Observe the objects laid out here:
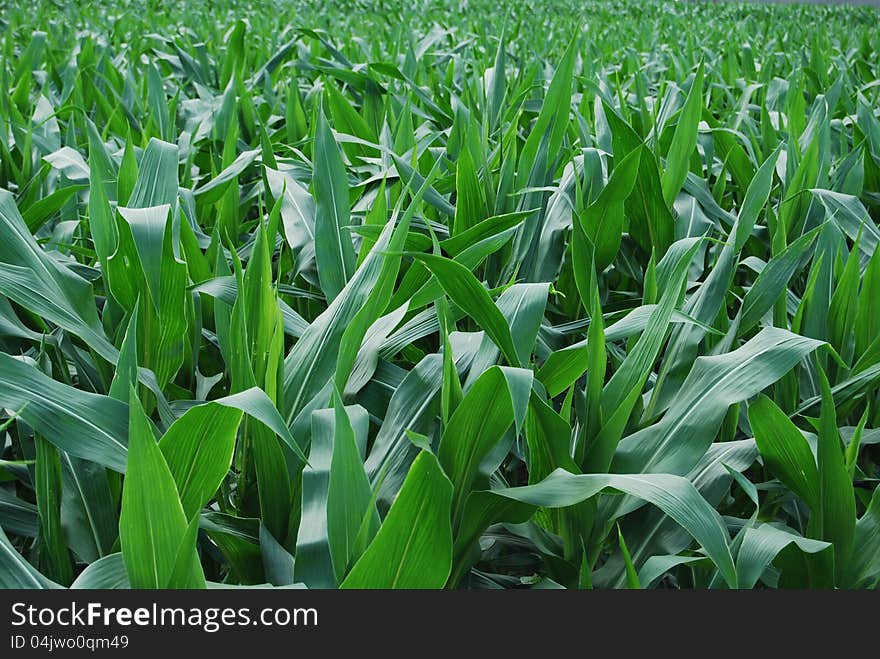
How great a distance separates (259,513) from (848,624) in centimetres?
37

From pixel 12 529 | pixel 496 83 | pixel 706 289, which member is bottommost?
pixel 12 529

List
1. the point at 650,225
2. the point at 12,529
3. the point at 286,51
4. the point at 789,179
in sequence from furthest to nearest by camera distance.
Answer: the point at 286,51 < the point at 789,179 < the point at 650,225 < the point at 12,529

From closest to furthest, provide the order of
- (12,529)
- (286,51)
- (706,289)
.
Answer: (12,529) < (706,289) < (286,51)

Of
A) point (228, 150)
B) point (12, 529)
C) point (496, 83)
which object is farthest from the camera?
point (496, 83)

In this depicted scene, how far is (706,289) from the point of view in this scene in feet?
2.33

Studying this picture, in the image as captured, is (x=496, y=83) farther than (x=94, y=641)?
Yes

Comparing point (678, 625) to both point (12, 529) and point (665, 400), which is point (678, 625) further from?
point (12, 529)

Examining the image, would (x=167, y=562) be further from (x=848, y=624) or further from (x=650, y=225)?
(x=650, y=225)

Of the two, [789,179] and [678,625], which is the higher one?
[789,179]

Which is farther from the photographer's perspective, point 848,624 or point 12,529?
point 12,529

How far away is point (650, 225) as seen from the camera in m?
0.92

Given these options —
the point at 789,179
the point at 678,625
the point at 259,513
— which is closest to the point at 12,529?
the point at 259,513

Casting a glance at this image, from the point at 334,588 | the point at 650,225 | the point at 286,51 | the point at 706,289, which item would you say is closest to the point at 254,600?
the point at 334,588

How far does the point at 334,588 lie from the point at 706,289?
42 centimetres
